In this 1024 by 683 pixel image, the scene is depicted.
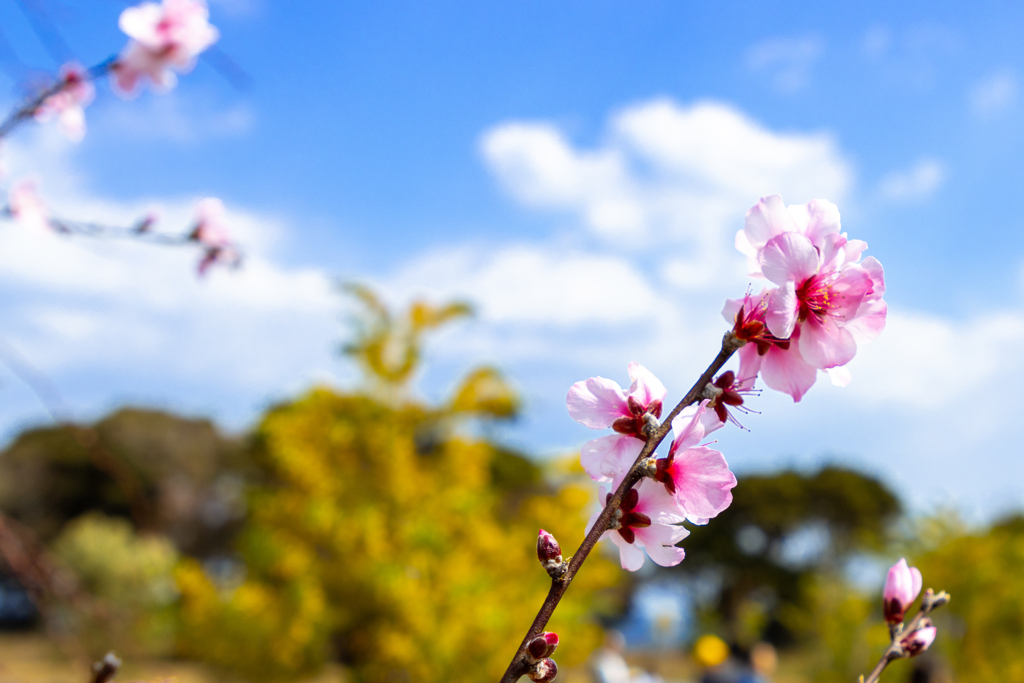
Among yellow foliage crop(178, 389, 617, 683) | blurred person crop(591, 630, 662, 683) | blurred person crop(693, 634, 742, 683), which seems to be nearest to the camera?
blurred person crop(693, 634, 742, 683)

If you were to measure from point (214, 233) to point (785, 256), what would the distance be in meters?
1.73

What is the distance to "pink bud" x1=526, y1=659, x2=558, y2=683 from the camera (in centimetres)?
62

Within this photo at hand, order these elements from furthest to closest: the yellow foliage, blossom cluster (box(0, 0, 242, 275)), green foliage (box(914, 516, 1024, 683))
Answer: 1. green foliage (box(914, 516, 1024, 683))
2. the yellow foliage
3. blossom cluster (box(0, 0, 242, 275))

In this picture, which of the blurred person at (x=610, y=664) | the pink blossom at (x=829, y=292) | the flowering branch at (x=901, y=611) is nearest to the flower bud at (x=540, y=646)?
the pink blossom at (x=829, y=292)

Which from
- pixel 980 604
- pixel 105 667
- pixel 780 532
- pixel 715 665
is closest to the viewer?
pixel 105 667

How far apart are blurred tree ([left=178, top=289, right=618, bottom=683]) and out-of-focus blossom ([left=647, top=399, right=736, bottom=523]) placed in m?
5.50

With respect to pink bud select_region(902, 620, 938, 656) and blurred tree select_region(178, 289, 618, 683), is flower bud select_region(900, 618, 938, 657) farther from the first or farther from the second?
blurred tree select_region(178, 289, 618, 683)

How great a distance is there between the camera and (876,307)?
0.70 m

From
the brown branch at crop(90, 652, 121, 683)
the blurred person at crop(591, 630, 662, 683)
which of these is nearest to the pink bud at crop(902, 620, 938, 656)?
the brown branch at crop(90, 652, 121, 683)

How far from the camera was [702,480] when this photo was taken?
671 mm

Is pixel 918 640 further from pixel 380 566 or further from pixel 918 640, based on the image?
pixel 380 566

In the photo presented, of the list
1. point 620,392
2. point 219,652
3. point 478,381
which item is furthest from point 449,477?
point 620,392

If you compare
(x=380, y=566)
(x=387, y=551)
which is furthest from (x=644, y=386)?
(x=387, y=551)

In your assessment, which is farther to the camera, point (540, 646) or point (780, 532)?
point (780, 532)
